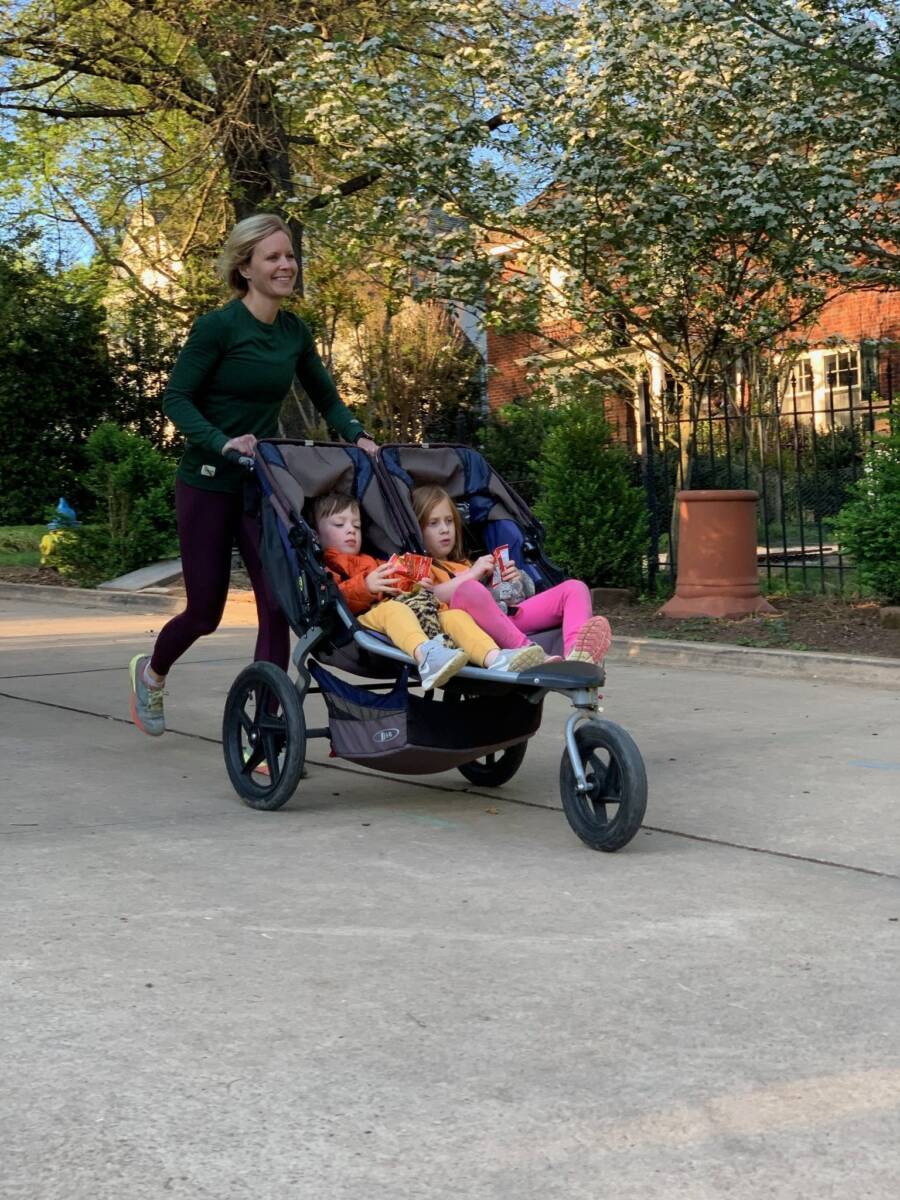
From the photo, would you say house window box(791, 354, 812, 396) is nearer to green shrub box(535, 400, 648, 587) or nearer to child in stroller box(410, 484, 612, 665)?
green shrub box(535, 400, 648, 587)

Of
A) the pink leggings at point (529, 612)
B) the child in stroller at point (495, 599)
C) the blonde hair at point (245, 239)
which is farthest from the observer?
the blonde hair at point (245, 239)

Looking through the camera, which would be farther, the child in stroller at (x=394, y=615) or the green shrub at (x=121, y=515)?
the green shrub at (x=121, y=515)

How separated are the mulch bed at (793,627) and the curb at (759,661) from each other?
9.8 inches

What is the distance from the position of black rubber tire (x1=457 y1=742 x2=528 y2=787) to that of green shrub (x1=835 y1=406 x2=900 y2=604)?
530 cm

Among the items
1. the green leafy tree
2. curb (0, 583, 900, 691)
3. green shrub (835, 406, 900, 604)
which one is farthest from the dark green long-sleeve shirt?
the green leafy tree

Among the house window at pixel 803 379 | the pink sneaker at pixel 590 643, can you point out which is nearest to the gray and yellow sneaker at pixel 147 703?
the pink sneaker at pixel 590 643

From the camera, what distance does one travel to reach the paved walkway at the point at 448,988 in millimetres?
2963

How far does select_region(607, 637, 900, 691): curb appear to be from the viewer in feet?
31.8

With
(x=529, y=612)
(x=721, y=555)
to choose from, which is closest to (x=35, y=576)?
(x=721, y=555)

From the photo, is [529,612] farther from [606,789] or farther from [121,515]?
[121,515]

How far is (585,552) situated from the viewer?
44.6ft

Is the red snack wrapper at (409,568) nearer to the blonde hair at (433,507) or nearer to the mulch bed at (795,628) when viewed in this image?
the blonde hair at (433,507)

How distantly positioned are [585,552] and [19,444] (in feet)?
41.6

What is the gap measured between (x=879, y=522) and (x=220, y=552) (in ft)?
19.4
